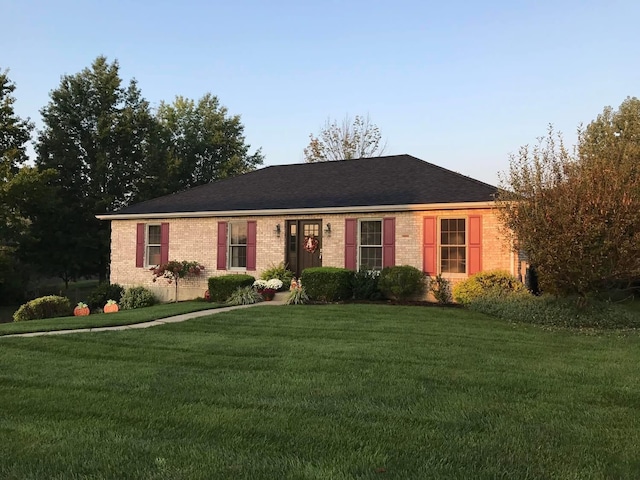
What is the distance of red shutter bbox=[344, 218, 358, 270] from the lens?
1433cm

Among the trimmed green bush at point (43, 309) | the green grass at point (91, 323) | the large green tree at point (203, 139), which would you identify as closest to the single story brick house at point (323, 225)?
the trimmed green bush at point (43, 309)

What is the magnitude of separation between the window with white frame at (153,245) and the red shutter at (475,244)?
34.4 ft

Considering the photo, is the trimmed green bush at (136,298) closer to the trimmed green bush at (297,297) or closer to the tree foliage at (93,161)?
the trimmed green bush at (297,297)

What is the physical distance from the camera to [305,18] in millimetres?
13992

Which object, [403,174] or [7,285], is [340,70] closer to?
[403,174]

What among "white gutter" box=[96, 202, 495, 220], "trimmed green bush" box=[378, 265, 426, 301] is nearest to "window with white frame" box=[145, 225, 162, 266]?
"white gutter" box=[96, 202, 495, 220]

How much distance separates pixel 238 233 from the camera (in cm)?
1608

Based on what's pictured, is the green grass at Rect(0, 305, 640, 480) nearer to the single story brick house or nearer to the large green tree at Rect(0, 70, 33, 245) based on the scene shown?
the single story brick house

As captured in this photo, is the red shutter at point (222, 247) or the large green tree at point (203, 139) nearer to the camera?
the red shutter at point (222, 247)

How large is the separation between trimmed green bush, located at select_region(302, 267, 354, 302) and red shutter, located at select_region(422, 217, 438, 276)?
2155 millimetres

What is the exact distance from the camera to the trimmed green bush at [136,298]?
15.7m

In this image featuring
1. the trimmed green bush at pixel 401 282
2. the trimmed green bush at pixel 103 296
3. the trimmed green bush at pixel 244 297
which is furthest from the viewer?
the trimmed green bush at pixel 103 296

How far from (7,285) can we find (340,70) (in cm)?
1848

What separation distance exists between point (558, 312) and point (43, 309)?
13.8 meters
